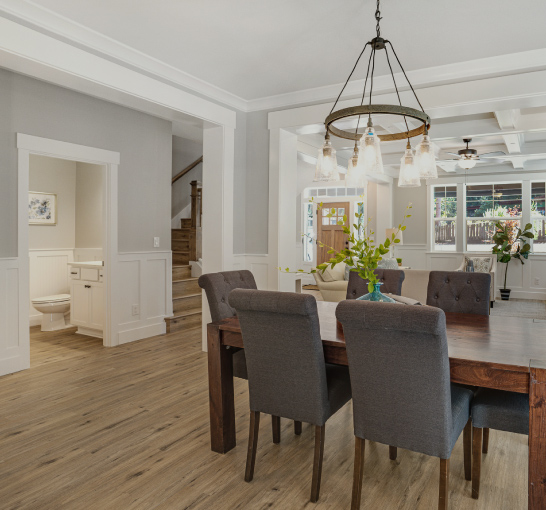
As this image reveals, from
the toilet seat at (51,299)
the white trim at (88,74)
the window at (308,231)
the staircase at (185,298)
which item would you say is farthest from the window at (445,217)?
the toilet seat at (51,299)

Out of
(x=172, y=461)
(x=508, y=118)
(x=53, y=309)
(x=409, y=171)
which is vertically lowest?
(x=172, y=461)

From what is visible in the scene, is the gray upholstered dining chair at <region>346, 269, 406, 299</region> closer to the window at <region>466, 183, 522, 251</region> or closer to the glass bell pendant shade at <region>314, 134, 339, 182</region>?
the glass bell pendant shade at <region>314, 134, 339, 182</region>

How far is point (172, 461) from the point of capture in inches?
94.6

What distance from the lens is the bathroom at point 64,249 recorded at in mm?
5211

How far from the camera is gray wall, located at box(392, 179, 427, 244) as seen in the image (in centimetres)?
976

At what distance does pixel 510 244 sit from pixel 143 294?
281 inches

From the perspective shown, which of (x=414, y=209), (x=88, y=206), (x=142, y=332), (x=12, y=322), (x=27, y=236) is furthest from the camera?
(x=414, y=209)

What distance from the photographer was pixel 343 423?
2900 mm

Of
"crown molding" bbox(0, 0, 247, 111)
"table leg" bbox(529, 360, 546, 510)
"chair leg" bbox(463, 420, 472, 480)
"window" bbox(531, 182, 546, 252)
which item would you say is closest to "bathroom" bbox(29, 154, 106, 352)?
"crown molding" bbox(0, 0, 247, 111)

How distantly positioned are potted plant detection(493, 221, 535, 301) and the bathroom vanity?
23.7 feet

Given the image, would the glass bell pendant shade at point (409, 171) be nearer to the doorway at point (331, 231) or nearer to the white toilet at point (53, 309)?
the white toilet at point (53, 309)

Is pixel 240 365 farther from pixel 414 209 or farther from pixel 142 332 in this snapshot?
pixel 414 209

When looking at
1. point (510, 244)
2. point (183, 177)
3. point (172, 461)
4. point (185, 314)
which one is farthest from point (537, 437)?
point (510, 244)

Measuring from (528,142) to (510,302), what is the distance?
9.41 feet
